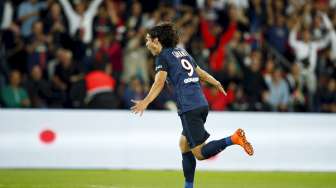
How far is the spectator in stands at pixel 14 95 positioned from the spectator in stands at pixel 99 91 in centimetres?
134

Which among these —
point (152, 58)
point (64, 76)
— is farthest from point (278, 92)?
point (64, 76)

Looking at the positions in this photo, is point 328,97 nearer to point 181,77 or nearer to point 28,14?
point 28,14

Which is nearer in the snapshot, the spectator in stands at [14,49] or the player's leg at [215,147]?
the player's leg at [215,147]

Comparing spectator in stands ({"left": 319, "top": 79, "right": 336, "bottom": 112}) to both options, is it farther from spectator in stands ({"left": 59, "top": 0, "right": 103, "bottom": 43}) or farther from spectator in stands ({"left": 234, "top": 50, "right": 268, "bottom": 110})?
spectator in stands ({"left": 59, "top": 0, "right": 103, "bottom": 43})

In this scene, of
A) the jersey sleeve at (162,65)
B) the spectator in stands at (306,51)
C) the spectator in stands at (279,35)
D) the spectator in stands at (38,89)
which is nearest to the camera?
the jersey sleeve at (162,65)

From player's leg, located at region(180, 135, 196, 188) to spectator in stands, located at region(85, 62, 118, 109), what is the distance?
6442 mm

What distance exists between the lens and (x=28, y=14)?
17.7 meters

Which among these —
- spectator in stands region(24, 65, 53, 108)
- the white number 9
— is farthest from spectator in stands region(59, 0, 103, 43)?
the white number 9

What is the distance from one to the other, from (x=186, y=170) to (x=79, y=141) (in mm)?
5618

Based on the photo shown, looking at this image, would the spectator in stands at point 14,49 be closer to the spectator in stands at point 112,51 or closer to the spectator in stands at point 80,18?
the spectator in stands at point 80,18

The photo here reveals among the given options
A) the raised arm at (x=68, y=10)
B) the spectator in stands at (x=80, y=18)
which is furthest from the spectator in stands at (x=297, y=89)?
the raised arm at (x=68, y=10)

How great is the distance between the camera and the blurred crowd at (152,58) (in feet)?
55.5

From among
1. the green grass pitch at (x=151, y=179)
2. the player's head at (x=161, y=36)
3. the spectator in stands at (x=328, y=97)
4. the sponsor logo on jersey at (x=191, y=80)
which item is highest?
the player's head at (x=161, y=36)

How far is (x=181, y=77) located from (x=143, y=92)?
7.17 m
